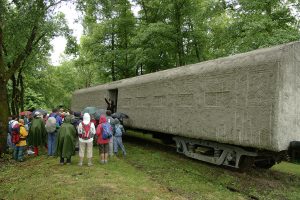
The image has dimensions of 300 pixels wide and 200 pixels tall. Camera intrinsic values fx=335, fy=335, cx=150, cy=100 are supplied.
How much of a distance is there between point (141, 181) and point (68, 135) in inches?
110

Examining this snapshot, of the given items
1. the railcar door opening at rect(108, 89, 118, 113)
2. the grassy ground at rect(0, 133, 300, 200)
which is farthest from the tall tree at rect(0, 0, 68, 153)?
the railcar door opening at rect(108, 89, 118, 113)

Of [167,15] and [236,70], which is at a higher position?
[167,15]

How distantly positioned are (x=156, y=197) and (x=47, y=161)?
5141 mm

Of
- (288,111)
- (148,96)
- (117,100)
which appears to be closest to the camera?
(288,111)

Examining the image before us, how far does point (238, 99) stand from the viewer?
27.8 feet

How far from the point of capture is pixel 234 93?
8578 millimetres

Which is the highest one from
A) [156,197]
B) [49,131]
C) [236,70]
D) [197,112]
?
[236,70]

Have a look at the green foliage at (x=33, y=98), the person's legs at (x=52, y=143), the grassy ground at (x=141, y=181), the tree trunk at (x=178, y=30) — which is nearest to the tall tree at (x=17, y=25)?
the person's legs at (x=52, y=143)

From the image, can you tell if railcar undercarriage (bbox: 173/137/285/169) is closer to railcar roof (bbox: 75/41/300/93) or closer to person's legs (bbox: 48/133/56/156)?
railcar roof (bbox: 75/41/300/93)

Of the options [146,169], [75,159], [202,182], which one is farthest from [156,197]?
[75,159]

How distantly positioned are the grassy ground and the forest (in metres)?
3.99

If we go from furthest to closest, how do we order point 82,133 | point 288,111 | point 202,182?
point 82,133 < point 202,182 < point 288,111

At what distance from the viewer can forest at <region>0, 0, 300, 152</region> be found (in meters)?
12.7

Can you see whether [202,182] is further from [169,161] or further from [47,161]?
[47,161]
